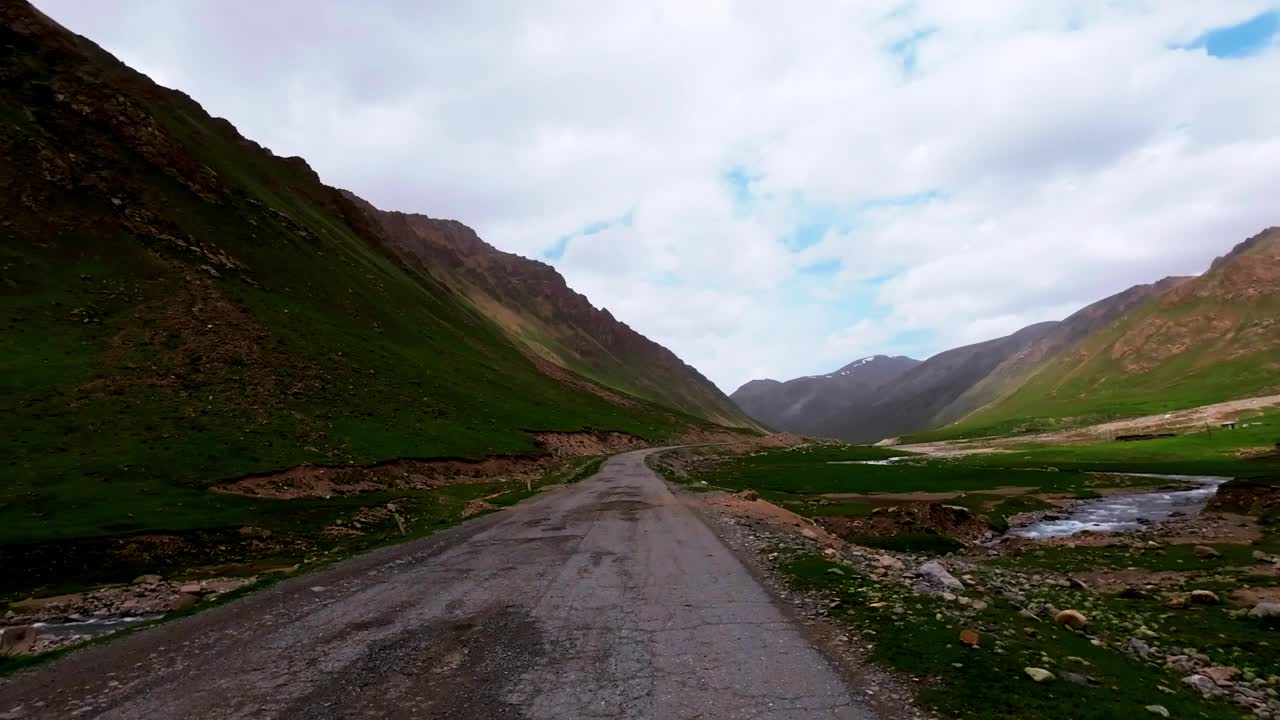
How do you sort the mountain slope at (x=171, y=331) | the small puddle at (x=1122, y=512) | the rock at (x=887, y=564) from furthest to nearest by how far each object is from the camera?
the mountain slope at (x=171, y=331) → the small puddle at (x=1122, y=512) → the rock at (x=887, y=564)

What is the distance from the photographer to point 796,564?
1803 centimetres

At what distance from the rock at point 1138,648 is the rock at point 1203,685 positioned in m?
1.28

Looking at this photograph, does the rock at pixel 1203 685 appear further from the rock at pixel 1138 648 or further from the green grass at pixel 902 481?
the green grass at pixel 902 481

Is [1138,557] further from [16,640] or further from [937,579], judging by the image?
[16,640]

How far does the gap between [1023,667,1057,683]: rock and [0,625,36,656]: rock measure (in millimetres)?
20496

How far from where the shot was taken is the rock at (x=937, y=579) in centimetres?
1552

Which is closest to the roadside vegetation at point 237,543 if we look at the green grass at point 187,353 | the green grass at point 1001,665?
the green grass at point 187,353

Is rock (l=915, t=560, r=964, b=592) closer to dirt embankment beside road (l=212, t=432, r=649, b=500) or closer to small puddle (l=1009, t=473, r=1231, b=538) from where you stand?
small puddle (l=1009, t=473, r=1231, b=538)

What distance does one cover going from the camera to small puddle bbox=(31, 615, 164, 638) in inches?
679

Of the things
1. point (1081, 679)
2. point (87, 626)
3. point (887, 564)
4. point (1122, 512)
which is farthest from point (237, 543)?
point (1122, 512)

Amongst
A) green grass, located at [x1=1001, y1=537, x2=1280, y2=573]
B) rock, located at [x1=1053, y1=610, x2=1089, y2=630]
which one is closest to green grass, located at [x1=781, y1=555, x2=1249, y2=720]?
rock, located at [x1=1053, y1=610, x2=1089, y2=630]

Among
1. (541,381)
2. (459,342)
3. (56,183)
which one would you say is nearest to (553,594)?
(56,183)

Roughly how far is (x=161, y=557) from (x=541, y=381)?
109 meters

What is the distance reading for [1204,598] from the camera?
1709cm
